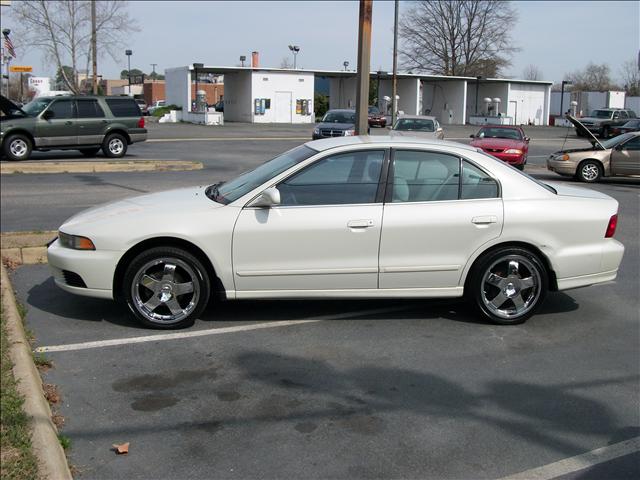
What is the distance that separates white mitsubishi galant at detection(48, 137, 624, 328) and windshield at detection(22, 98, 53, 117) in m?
15.0

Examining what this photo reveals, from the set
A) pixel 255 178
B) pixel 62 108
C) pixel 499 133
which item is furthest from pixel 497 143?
pixel 255 178

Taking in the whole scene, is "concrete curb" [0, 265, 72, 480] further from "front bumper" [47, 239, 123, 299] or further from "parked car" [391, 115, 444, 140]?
"parked car" [391, 115, 444, 140]

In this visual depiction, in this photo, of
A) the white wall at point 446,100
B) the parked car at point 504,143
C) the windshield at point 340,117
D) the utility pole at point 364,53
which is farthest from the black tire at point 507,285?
the white wall at point 446,100

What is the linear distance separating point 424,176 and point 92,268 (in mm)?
2828

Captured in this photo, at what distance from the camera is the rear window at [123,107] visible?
2056 cm

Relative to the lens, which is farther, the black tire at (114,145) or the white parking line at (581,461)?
the black tire at (114,145)

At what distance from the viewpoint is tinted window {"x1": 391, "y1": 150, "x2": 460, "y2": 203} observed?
6070mm

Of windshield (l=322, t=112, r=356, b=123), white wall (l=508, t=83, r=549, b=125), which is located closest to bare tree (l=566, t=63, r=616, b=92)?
white wall (l=508, t=83, r=549, b=125)

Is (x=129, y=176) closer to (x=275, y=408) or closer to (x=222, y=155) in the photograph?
(x=222, y=155)

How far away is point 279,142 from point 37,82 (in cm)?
4109

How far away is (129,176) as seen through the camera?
16844mm

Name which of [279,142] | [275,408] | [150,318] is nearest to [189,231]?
[150,318]

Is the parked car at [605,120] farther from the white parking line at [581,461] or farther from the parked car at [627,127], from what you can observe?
the white parking line at [581,461]

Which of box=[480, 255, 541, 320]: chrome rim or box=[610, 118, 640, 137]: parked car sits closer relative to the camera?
box=[480, 255, 541, 320]: chrome rim
